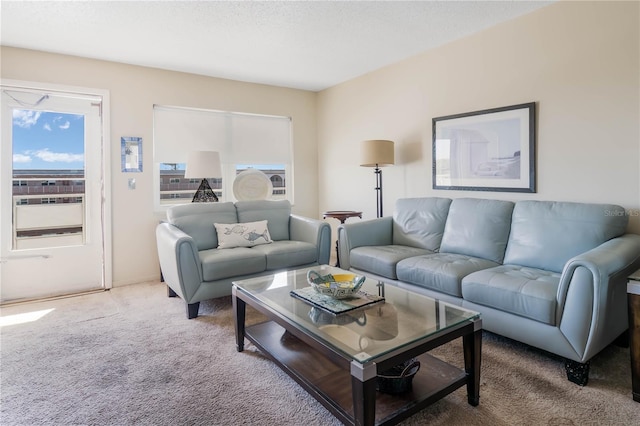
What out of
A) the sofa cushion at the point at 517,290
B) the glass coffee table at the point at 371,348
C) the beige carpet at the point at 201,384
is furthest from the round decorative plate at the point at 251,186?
the sofa cushion at the point at 517,290

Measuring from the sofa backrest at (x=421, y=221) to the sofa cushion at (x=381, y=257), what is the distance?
0.10 m

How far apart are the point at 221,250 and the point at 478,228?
223 centimetres

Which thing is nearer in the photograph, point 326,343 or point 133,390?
point 326,343

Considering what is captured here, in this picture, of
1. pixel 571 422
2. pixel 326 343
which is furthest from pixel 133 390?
pixel 571 422

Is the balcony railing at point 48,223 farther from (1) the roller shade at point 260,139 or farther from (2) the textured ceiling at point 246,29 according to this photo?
(1) the roller shade at point 260,139

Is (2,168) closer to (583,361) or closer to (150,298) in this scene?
(150,298)

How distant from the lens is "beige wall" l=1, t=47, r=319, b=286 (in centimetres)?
352

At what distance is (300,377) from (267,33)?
2776 millimetres

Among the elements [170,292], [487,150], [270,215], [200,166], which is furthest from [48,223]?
[487,150]

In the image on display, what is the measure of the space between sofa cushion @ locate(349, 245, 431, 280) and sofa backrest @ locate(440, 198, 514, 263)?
0.28 meters

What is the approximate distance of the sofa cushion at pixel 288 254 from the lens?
3.27 metres

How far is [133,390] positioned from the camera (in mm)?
1907

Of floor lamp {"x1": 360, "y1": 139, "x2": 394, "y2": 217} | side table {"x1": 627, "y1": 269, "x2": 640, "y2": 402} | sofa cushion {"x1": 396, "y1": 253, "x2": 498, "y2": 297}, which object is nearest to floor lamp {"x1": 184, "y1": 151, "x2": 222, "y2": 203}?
floor lamp {"x1": 360, "y1": 139, "x2": 394, "y2": 217}

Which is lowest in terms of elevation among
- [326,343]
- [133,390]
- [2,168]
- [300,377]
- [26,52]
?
[133,390]
